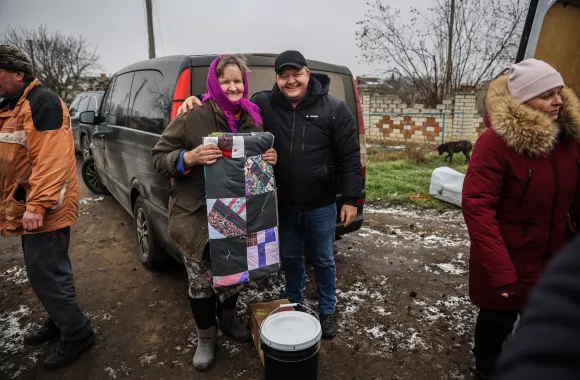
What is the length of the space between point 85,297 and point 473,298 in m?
3.27

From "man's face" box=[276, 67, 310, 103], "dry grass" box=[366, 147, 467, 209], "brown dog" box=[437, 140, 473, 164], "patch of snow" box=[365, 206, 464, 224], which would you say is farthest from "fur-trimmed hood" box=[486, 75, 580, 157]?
"brown dog" box=[437, 140, 473, 164]

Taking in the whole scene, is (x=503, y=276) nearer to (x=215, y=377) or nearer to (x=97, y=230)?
(x=215, y=377)

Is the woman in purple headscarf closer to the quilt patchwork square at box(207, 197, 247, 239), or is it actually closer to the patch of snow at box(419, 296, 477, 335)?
the quilt patchwork square at box(207, 197, 247, 239)

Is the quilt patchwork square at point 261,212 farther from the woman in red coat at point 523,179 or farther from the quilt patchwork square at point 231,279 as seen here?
the woman in red coat at point 523,179

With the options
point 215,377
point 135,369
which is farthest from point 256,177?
point 135,369

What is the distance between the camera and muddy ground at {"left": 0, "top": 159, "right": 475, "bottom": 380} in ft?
8.56

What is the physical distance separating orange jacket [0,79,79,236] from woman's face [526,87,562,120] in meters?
2.75

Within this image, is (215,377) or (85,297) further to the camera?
(85,297)

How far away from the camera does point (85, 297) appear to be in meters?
3.58

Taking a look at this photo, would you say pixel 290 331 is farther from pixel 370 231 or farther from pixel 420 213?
pixel 420 213

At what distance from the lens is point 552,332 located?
0.50 m

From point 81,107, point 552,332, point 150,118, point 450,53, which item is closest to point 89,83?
point 81,107

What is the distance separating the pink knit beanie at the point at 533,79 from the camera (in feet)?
6.29

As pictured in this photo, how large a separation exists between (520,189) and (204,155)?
1654mm
